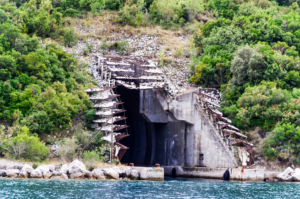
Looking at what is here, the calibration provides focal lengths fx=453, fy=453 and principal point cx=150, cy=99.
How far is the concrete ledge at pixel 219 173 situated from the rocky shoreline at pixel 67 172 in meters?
9.12

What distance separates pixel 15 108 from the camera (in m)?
54.2

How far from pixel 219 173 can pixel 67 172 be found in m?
17.1

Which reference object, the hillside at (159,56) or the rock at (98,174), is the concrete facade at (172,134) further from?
the rock at (98,174)

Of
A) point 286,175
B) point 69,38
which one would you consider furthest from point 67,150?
point 69,38

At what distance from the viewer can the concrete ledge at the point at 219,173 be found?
4925 centimetres

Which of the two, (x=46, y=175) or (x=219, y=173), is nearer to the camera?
(x=46, y=175)

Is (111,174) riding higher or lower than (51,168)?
lower

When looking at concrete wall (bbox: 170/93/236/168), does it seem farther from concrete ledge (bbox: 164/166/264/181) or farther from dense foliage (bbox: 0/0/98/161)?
dense foliage (bbox: 0/0/98/161)

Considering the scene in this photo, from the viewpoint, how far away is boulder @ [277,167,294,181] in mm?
50156

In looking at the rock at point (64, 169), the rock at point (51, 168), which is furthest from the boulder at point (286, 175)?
the rock at point (51, 168)

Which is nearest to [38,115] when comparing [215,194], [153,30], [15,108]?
[15,108]

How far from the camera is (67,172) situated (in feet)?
145

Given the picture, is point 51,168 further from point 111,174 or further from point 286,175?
point 286,175

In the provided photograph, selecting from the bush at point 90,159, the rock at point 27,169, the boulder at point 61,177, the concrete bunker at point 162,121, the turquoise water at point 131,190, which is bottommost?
the turquoise water at point 131,190
